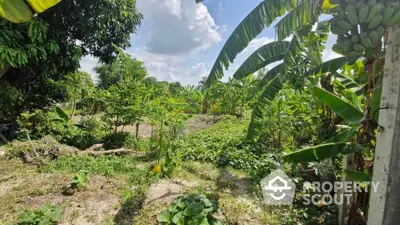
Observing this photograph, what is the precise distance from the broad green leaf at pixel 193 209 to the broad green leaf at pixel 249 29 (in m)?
1.54

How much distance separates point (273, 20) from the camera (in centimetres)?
242

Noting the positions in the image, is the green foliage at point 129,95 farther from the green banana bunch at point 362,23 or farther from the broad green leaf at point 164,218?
the green banana bunch at point 362,23

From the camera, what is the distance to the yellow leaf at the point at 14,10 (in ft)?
6.63

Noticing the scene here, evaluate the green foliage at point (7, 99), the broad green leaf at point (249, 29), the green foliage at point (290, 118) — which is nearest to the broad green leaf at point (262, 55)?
the broad green leaf at point (249, 29)

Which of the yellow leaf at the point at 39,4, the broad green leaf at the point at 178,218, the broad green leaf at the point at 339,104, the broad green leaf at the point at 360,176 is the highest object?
the yellow leaf at the point at 39,4

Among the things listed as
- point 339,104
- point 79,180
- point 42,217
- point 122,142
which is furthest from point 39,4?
point 122,142

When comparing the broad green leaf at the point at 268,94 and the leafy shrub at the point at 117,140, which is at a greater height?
the broad green leaf at the point at 268,94

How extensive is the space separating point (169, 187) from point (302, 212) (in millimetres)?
1817

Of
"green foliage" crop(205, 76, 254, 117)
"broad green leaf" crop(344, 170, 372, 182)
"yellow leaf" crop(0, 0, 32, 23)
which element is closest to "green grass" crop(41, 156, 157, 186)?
"yellow leaf" crop(0, 0, 32, 23)

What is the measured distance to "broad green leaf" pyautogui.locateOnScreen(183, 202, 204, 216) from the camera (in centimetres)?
223

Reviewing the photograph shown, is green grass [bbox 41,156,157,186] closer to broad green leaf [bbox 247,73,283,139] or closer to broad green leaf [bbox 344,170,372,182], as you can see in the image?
broad green leaf [bbox 247,73,283,139]

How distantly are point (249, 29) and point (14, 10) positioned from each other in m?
2.28

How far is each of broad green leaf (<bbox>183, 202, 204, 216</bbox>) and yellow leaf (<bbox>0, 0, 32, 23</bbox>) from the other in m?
2.41

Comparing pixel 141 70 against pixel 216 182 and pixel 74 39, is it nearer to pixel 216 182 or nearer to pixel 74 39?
pixel 74 39
